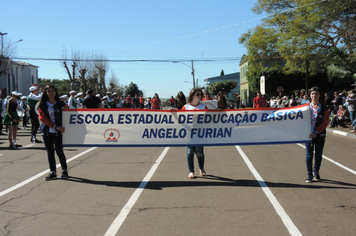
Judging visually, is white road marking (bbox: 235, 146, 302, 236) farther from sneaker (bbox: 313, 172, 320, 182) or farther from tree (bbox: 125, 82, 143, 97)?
tree (bbox: 125, 82, 143, 97)

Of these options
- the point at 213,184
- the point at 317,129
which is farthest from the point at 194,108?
the point at 317,129

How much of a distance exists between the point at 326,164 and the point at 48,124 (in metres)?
6.49

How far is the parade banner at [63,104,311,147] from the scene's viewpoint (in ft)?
25.2

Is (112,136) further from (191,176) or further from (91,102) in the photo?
(91,102)

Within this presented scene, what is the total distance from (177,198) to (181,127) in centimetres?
192

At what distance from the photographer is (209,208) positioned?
558cm

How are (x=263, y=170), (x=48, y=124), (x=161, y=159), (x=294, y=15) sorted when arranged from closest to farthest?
(x=48, y=124), (x=263, y=170), (x=161, y=159), (x=294, y=15)

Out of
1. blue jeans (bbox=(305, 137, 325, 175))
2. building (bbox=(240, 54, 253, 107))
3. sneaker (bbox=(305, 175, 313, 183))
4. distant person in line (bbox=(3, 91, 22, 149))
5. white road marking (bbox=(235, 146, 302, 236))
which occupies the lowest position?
white road marking (bbox=(235, 146, 302, 236))

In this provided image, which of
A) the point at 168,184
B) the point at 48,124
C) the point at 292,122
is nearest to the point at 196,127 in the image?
the point at 168,184

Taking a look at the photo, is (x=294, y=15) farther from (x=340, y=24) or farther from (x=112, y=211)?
(x=112, y=211)

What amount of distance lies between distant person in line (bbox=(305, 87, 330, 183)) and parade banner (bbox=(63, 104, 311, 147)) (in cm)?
27

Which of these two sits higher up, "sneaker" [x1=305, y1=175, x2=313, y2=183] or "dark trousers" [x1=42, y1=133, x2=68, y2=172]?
"dark trousers" [x1=42, y1=133, x2=68, y2=172]

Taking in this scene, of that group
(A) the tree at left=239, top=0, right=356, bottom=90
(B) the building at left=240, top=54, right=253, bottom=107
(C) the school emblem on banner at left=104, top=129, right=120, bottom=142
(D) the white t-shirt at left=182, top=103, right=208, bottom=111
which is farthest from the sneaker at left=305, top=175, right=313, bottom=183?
(B) the building at left=240, top=54, right=253, bottom=107

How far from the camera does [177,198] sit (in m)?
6.16
